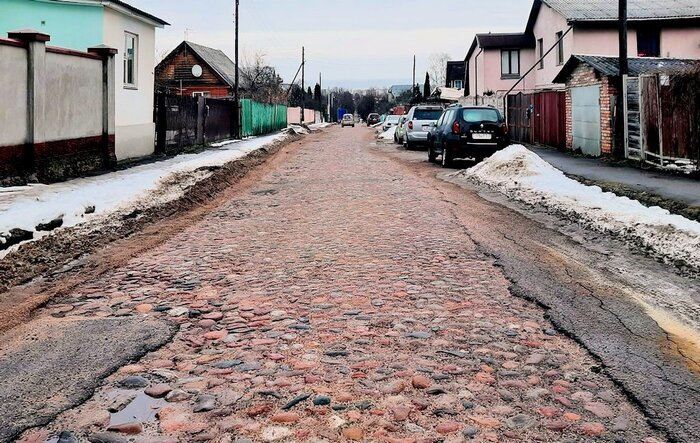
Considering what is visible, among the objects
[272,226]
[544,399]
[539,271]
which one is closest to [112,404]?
[544,399]

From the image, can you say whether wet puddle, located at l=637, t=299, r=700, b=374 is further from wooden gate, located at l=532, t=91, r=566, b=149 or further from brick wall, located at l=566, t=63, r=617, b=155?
wooden gate, located at l=532, t=91, r=566, b=149

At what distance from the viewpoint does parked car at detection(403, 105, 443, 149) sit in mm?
27406

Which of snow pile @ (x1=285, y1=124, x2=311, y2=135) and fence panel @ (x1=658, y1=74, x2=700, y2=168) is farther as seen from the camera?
snow pile @ (x1=285, y1=124, x2=311, y2=135)

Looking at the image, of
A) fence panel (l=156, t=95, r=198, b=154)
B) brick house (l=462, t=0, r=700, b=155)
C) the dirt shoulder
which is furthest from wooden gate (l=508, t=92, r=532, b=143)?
the dirt shoulder

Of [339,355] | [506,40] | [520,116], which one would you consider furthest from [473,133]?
[506,40]

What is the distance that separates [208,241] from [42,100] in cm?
602

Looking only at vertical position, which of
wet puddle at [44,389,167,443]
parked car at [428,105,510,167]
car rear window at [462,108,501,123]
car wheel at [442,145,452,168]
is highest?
car rear window at [462,108,501,123]

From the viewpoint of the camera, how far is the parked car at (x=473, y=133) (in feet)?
59.7

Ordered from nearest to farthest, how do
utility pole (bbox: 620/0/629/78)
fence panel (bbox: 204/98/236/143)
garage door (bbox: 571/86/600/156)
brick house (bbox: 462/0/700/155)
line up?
utility pole (bbox: 620/0/629/78) < garage door (bbox: 571/86/600/156) < brick house (bbox: 462/0/700/155) < fence panel (bbox: 204/98/236/143)

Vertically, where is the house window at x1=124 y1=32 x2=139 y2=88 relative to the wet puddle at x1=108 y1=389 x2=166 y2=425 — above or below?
above

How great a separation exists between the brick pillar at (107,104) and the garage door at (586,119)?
→ 12846 millimetres

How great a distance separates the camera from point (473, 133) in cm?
1823

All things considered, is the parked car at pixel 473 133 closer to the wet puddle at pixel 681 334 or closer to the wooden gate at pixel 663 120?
the wooden gate at pixel 663 120

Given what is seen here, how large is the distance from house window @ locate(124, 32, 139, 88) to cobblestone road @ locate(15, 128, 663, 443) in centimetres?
1225
